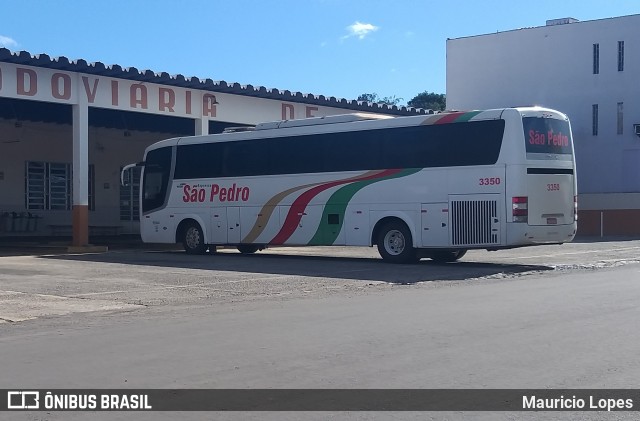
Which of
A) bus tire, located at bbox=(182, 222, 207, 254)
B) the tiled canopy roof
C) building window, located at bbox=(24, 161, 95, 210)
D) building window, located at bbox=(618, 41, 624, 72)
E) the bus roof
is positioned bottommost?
bus tire, located at bbox=(182, 222, 207, 254)

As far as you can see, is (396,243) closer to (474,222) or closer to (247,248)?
(474,222)

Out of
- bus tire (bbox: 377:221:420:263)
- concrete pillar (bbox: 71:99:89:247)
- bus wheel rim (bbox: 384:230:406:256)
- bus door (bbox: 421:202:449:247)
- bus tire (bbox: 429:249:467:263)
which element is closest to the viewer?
bus door (bbox: 421:202:449:247)

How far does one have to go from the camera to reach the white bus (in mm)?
19578

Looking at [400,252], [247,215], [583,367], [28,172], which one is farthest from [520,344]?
[28,172]

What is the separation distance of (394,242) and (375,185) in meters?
1.51

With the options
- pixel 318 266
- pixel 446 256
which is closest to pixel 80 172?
pixel 318 266

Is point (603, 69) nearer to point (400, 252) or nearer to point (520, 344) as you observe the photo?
point (400, 252)

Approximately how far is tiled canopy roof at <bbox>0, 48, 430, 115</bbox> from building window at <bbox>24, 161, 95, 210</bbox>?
1072 cm

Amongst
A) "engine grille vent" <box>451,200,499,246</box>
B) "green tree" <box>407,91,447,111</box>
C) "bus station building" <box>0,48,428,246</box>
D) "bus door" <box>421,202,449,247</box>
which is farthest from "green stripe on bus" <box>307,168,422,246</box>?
"green tree" <box>407,91,447,111</box>

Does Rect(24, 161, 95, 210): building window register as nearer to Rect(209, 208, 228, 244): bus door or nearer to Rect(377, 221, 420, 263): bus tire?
Rect(209, 208, 228, 244): bus door

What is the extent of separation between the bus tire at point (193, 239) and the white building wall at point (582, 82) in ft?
90.0

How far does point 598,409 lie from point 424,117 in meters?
14.8

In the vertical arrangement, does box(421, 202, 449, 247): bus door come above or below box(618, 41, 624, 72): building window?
below

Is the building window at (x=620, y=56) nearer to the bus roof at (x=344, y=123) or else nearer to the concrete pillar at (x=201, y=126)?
the concrete pillar at (x=201, y=126)
